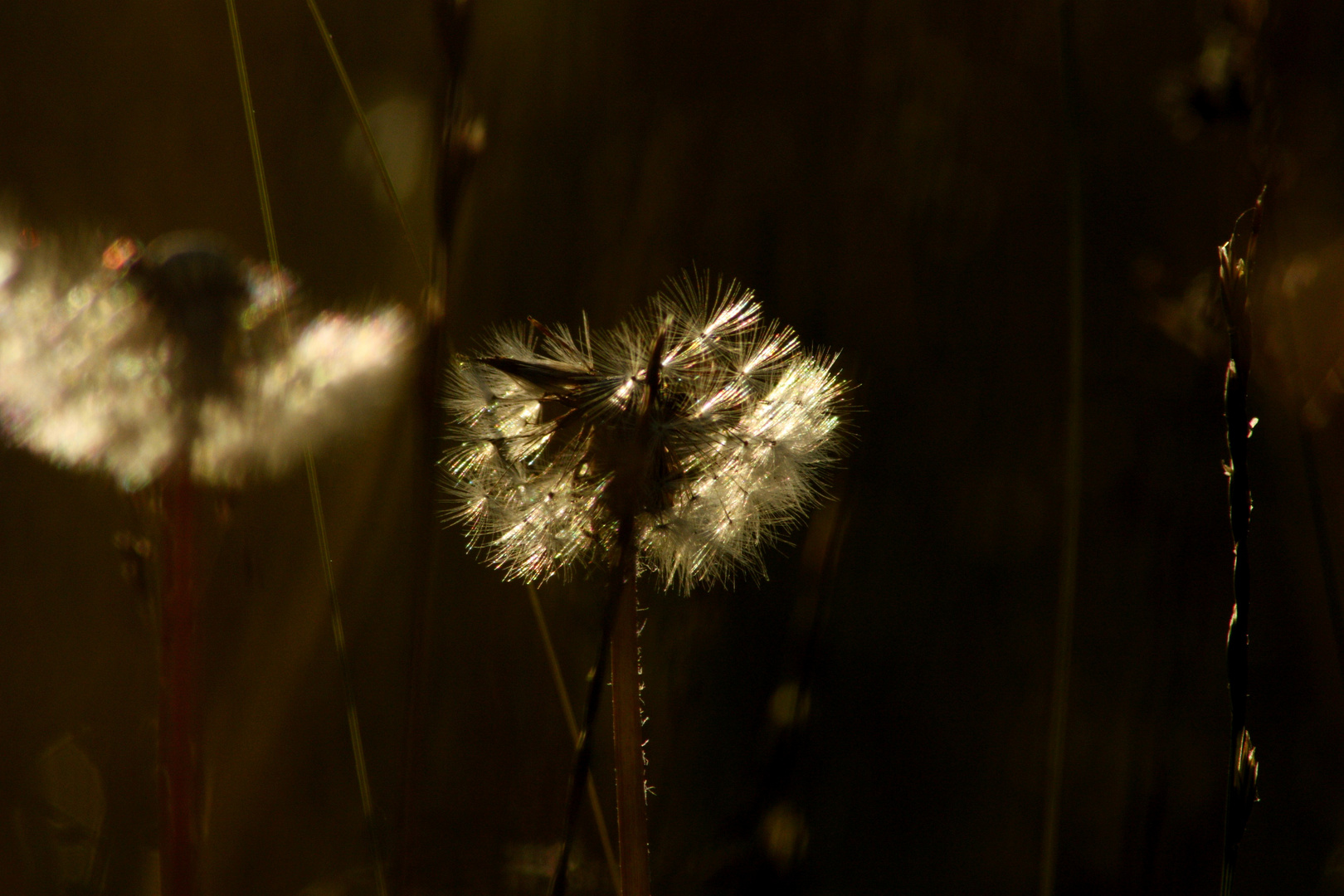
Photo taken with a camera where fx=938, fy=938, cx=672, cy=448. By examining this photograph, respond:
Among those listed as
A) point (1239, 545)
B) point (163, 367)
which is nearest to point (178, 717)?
point (163, 367)

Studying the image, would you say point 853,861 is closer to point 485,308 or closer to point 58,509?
point 485,308

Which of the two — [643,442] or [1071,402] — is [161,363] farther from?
[1071,402]

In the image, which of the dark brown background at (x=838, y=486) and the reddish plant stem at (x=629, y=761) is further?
the dark brown background at (x=838, y=486)

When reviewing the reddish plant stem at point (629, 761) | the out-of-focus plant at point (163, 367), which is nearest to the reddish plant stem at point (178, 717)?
the out-of-focus plant at point (163, 367)

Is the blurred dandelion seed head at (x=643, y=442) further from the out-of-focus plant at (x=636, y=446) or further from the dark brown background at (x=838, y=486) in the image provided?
the dark brown background at (x=838, y=486)

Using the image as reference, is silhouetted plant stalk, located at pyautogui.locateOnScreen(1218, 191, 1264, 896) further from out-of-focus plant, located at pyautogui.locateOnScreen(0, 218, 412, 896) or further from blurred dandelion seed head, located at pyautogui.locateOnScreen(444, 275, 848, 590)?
out-of-focus plant, located at pyautogui.locateOnScreen(0, 218, 412, 896)

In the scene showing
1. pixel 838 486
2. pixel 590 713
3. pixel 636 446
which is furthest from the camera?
pixel 838 486

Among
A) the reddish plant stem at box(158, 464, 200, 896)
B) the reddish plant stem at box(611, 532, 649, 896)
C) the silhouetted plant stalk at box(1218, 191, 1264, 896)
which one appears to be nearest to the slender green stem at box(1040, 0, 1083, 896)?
Answer: the silhouetted plant stalk at box(1218, 191, 1264, 896)

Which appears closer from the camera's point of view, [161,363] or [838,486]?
[161,363]
